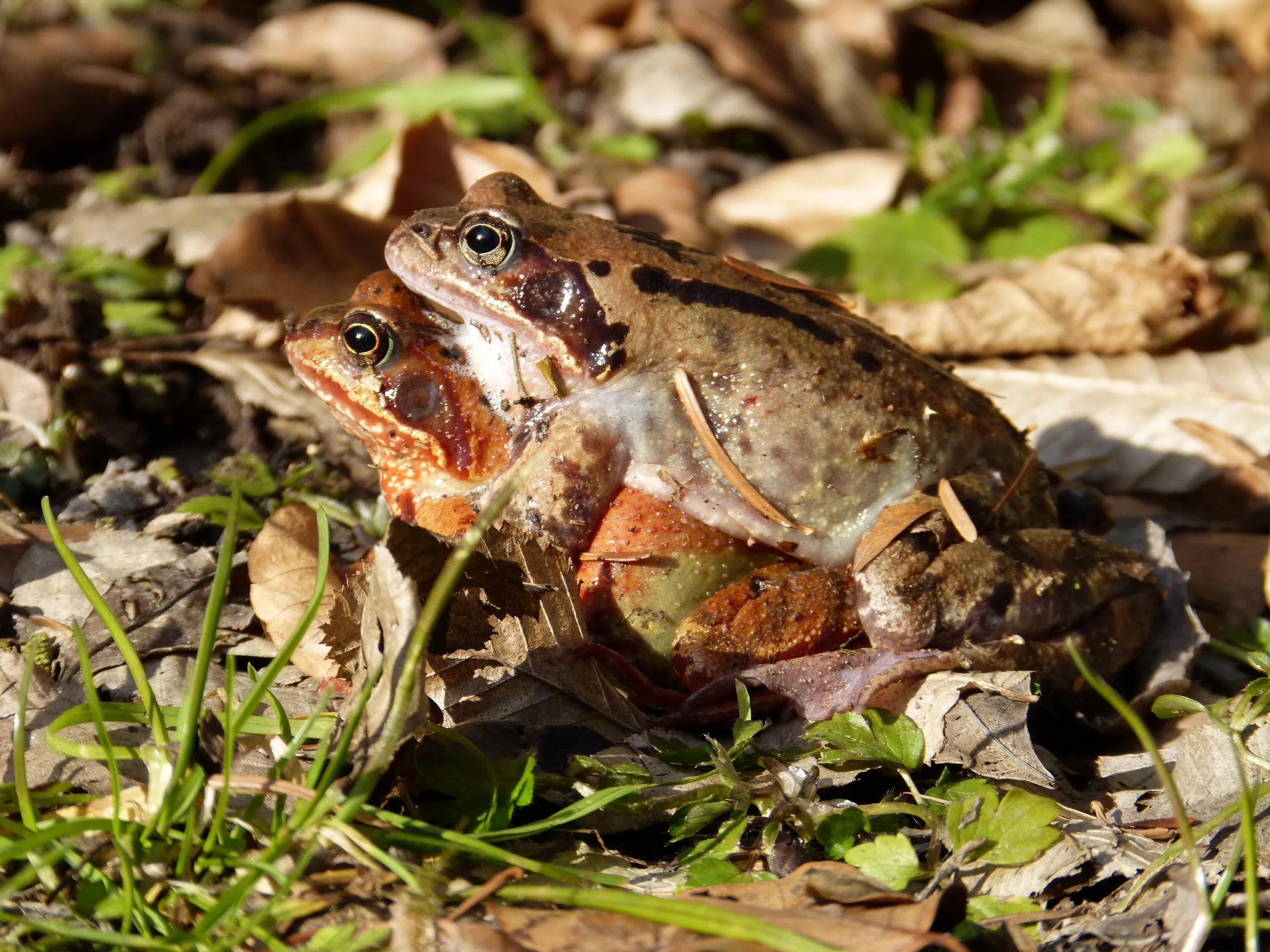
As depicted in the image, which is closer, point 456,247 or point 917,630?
point 917,630

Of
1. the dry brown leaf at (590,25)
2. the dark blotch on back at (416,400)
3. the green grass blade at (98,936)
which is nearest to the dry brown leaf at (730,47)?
the dry brown leaf at (590,25)

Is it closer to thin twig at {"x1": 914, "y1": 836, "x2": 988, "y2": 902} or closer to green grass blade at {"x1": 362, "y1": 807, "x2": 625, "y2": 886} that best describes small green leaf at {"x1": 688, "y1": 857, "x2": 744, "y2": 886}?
green grass blade at {"x1": 362, "y1": 807, "x2": 625, "y2": 886}

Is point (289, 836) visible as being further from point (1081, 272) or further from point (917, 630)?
point (1081, 272)

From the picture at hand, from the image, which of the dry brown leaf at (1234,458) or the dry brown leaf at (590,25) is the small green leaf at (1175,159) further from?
the dry brown leaf at (590,25)

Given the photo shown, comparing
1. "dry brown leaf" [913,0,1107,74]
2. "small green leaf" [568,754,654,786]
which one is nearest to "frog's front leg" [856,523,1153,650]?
"small green leaf" [568,754,654,786]

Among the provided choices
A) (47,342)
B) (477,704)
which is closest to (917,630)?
(477,704)

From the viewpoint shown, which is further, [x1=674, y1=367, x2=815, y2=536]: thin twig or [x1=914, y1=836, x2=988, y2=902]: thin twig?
[x1=674, y1=367, x2=815, y2=536]: thin twig
